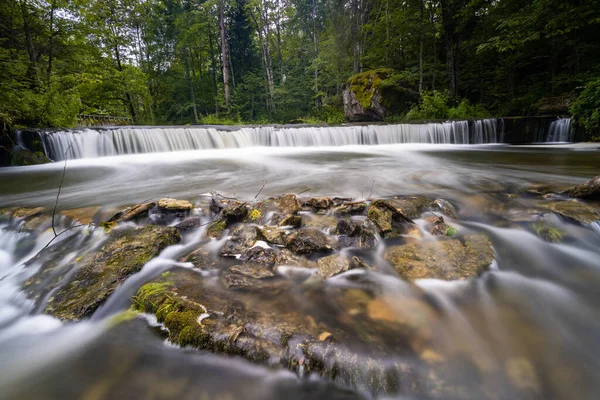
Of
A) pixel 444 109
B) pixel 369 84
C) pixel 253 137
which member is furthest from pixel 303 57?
pixel 253 137

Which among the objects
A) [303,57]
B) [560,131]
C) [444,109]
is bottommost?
[560,131]

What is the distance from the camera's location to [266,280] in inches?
82.9

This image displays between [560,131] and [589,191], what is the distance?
951 centimetres

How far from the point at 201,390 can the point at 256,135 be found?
37.3 feet

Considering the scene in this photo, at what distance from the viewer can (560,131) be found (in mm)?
9695

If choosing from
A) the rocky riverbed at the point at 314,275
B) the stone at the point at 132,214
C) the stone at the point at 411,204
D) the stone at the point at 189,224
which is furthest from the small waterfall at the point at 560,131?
the stone at the point at 132,214

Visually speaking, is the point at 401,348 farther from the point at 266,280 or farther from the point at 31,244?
the point at 31,244

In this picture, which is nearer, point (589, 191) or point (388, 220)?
point (388, 220)

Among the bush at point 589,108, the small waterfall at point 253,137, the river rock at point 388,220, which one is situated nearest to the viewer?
the river rock at point 388,220

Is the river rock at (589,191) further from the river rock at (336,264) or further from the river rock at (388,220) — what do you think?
the river rock at (336,264)

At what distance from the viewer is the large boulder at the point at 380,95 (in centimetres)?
1514

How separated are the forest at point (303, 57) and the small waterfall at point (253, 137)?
1489 mm

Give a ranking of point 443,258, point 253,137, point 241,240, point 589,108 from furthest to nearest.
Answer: point 253,137, point 589,108, point 241,240, point 443,258

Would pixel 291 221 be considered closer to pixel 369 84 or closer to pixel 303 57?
pixel 369 84
